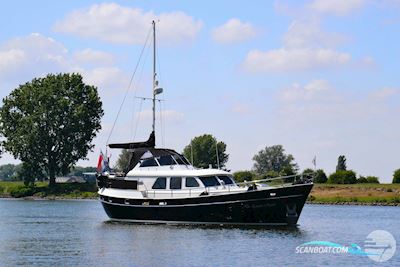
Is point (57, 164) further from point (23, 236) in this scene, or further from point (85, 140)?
point (23, 236)

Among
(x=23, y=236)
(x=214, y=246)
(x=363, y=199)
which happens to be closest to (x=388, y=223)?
(x=214, y=246)

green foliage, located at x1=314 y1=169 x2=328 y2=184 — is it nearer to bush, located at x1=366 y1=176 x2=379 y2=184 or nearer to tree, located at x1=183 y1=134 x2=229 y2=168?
bush, located at x1=366 y1=176 x2=379 y2=184

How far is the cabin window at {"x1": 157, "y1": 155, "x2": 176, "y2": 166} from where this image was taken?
6172cm

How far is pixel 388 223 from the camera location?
66438 millimetres

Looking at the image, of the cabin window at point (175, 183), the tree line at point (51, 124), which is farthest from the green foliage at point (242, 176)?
the cabin window at point (175, 183)

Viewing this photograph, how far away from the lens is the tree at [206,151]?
6698 inches

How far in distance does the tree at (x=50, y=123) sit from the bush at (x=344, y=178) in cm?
3890

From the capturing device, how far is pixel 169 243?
47.6 meters

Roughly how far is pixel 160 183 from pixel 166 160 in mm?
2132

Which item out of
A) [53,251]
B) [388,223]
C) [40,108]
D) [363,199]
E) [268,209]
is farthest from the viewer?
[40,108]

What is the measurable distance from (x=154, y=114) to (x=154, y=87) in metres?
2.36

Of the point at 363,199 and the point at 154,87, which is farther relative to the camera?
the point at 363,199

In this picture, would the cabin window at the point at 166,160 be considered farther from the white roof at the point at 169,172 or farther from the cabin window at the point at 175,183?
the cabin window at the point at 175,183

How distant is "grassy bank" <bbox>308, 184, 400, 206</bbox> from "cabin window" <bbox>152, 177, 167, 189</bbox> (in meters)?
46.7
